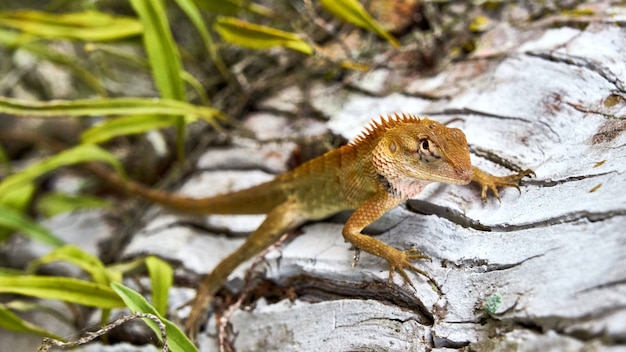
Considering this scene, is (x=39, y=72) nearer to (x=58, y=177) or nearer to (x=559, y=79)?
(x=58, y=177)

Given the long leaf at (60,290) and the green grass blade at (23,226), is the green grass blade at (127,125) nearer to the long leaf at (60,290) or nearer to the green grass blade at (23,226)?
the green grass blade at (23,226)

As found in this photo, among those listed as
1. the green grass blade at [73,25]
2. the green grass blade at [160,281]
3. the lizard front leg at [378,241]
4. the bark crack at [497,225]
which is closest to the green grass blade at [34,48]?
the green grass blade at [73,25]

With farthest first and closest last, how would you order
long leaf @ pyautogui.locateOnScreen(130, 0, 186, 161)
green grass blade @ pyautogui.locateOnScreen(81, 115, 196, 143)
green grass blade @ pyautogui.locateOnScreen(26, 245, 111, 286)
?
green grass blade @ pyautogui.locateOnScreen(81, 115, 196, 143)
long leaf @ pyautogui.locateOnScreen(130, 0, 186, 161)
green grass blade @ pyautogui.locateOnScreen(26, 245, 111, 286)

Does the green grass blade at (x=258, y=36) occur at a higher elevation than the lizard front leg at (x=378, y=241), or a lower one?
higher

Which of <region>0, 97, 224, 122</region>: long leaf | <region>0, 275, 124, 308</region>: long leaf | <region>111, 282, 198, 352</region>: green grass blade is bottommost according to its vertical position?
<region>111, 282, 198, 352</region>: green grass blade

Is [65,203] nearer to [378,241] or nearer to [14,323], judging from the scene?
[14,323]

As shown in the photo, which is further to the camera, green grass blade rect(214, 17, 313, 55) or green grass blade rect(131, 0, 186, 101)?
green grass blade rect(131, 0, 186, 101)

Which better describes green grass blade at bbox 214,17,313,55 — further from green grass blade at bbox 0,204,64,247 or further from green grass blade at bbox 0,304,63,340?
green grass blade at bbox 0,304,63,340

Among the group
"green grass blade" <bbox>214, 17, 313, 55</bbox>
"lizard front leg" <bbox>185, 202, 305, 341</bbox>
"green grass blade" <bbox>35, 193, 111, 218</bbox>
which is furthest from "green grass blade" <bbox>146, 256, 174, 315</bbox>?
"green grass blade" <bbox>214, 17, 313, 55</bbox>
